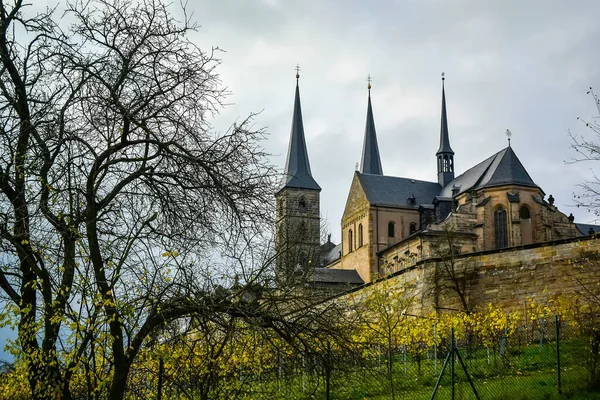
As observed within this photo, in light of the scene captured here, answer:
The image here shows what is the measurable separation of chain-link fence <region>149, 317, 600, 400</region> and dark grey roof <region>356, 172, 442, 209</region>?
3433 cm

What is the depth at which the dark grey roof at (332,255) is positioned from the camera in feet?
224

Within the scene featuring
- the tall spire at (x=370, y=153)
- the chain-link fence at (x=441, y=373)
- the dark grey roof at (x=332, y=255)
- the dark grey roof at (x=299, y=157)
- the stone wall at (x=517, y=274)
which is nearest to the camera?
the chain-link fence at (x=441, y=373)

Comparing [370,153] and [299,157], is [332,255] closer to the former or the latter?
[299,157]

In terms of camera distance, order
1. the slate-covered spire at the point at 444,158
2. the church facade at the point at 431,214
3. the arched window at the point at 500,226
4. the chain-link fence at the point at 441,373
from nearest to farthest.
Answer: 1. the chain-link fence at the point at 441,373
2. the church facade at the point at 431,214
3. the arched window at the point at 500,226
4. the slate-covered spire at the point at 444,158

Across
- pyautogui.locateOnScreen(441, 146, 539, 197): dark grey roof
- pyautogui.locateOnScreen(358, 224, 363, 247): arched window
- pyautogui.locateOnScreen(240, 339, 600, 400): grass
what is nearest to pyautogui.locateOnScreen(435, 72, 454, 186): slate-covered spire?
pyautogui.locateOnScreen(441, 146, 539, 197): dark grey roof

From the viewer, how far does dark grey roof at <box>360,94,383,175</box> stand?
73.4 meters

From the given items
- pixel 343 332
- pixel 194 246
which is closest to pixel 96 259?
pixel 194 246

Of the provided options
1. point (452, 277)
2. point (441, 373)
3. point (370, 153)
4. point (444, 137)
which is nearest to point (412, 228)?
point (444, 137)

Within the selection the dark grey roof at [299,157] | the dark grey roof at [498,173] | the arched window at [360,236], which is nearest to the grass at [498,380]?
the dark grey roof at [498,173]

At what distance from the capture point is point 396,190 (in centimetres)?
5894

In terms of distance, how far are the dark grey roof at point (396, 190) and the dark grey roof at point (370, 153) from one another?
486 inches

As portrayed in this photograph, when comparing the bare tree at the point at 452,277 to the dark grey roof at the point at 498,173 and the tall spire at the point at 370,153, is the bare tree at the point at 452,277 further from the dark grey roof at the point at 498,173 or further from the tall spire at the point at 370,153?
the tall spire at the point at 370,153

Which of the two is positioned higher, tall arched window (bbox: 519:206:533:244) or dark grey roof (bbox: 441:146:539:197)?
dark grey roof (bbox: 441:146:539:197)

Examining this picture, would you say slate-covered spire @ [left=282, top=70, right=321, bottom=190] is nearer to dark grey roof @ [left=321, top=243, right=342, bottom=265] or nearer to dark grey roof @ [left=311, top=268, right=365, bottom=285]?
dark grey roof @ [left=321, top=243, right=342, bottom=265]
